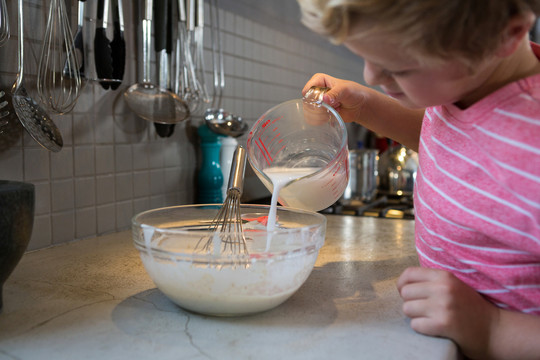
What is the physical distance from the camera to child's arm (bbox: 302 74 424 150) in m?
0.88

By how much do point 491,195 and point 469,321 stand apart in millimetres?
127

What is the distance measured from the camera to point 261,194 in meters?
1.53

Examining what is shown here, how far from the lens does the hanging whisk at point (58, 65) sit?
839mm

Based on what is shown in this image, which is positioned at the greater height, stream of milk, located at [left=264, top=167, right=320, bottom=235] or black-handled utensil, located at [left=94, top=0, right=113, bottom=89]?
black-handled utensil, located at [left=94, top=0, right=113, bottom=89]

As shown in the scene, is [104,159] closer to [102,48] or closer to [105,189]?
[105,189]

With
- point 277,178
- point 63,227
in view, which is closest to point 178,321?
point 277,178

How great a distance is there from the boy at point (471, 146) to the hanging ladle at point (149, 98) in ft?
1.91

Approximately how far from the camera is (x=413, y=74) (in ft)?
1.63

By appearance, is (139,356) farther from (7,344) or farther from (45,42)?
(45,42)

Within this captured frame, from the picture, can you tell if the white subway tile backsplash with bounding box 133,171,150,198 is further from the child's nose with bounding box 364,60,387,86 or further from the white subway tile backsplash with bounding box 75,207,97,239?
the child's nose with bounding box 364,60,387,86

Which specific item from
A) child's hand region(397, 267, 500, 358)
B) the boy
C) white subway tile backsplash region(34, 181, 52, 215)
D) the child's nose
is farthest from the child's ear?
white subway tile backsplash region(34, 181, 52, 215)

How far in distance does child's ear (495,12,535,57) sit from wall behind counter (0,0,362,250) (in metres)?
0.67

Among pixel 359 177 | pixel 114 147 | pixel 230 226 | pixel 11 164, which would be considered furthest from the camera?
pixel 359 177

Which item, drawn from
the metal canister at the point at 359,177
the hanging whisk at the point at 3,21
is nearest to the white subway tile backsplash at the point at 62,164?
the hanging whisk at the point at 3,21
